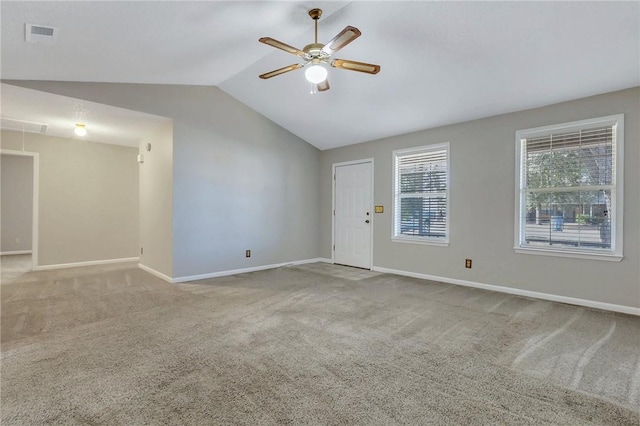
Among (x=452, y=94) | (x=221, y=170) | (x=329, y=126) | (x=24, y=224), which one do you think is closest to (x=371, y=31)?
(x=452, y=94)

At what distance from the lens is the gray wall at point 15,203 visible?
7.45 meters

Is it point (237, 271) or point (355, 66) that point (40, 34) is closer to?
point (355, 66)

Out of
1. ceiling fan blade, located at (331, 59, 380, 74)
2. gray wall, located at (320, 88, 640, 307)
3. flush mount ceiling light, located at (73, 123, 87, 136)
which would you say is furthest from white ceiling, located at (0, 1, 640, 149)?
flush mount ceiling light, located at (73, 123, 87, 136)

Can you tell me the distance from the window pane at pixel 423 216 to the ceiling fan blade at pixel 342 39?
3109 millimetres

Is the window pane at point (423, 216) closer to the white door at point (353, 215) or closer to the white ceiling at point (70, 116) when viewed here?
the white door at point (353, 215)

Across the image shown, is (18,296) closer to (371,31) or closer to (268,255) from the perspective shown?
(268,255)

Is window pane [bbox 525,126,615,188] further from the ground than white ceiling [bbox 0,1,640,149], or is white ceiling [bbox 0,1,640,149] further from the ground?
white ceiling [bbox 0,1,640,149]

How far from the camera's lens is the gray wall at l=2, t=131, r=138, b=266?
5633 mm

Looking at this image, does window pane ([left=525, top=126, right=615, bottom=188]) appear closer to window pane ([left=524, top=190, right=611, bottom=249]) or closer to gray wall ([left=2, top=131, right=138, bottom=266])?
window pane ([left=524, top=190, right=611, bottom=249])

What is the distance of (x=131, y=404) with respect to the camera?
1.78 meters

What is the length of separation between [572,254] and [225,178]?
16.1 feet

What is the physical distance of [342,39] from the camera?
2.48 meters

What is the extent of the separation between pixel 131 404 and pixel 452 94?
4.39 meters

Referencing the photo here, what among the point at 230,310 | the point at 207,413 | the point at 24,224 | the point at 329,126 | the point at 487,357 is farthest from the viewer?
the point at 24,224
